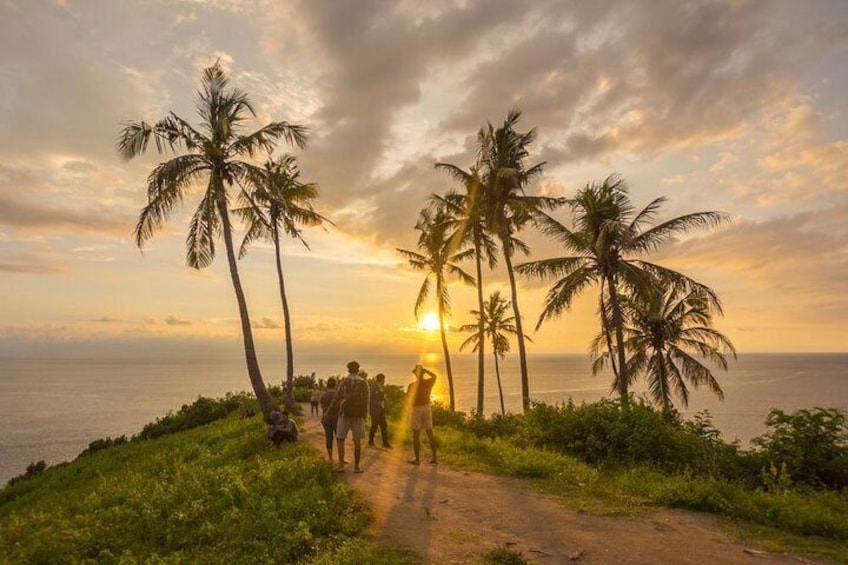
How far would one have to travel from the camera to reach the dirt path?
652cm

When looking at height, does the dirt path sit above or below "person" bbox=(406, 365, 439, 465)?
below

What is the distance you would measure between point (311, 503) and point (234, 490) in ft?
6.43

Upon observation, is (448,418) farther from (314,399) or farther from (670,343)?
(670,343)

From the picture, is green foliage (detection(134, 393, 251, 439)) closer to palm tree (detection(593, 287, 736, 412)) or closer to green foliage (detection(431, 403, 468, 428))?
green foliage (detection(431, 403, 468, 428))

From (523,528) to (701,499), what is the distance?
353 centimetres

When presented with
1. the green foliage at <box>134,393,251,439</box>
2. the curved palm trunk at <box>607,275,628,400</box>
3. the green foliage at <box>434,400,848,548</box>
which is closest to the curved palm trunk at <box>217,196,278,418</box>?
the green foliage at <box>434,400,848,548</box>

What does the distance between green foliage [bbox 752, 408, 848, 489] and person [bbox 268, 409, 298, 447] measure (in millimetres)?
12259

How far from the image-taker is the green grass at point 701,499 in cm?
738

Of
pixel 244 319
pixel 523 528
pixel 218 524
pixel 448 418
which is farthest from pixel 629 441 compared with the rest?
pixel 244 319

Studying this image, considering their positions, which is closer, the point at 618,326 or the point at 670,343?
the point at 618,326

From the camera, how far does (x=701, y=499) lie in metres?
8.71

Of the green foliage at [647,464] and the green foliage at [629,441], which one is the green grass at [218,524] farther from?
the green foliage at [629,441]

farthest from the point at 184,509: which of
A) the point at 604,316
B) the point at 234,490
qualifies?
the point at 604,316

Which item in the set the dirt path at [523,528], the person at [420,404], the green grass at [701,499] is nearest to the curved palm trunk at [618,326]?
the green grass at [701,499]
